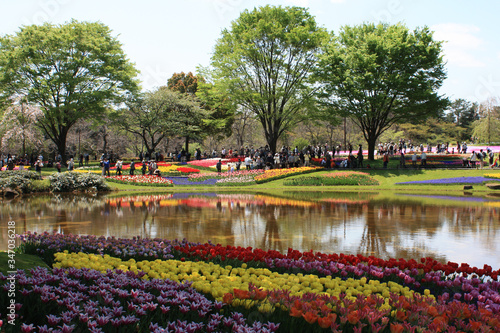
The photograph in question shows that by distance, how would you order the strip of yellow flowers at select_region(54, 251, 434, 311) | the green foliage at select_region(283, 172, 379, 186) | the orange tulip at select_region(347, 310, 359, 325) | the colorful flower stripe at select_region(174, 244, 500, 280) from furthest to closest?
the green foliage at select_region(283, 172, 379, 186)
the colorful flower stripe at select_region(174, 244, 500, 280)
the strip of yellow flowers at select_region(54, 251, 434, 311)
the orange tulip at select_region(347, 310, 359, 325)

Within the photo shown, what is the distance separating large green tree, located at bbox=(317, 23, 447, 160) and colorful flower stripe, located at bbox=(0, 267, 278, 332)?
2991 cm

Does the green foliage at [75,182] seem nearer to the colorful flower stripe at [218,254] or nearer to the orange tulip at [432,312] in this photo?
the colorful flower stripe at [218,254]

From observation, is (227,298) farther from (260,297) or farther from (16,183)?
(16,183)

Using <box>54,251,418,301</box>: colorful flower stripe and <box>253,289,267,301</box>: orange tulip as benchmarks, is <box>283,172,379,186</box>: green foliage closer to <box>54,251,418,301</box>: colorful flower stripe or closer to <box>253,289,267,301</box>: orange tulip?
<box>54,251,418,301</box>: colorful flower stripe

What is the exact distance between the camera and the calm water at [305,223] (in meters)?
A: 8.76

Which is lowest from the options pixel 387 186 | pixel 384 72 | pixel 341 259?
pixel 387 186

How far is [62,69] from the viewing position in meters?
38.0

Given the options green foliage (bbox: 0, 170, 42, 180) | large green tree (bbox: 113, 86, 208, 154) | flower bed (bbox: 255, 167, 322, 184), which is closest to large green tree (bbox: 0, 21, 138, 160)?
large green tree (bbox: 113, 86, 208, 154)

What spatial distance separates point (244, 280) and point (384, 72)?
1216 inches

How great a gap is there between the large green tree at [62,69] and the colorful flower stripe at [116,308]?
1453 inches

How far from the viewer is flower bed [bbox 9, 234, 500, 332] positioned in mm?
3340

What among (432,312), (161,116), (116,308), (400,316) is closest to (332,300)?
(400,316)

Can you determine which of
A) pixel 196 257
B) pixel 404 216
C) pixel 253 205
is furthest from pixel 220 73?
pixel 196 257

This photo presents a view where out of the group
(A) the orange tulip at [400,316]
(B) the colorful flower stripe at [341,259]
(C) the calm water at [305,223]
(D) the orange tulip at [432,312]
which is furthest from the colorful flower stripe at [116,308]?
(C) the calm water at [305,223]
